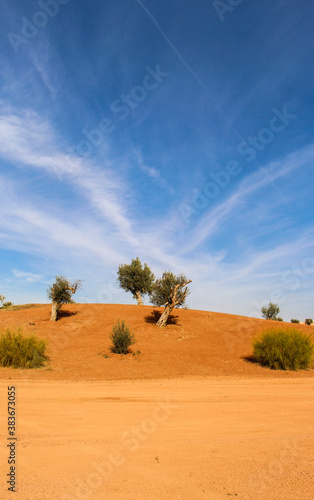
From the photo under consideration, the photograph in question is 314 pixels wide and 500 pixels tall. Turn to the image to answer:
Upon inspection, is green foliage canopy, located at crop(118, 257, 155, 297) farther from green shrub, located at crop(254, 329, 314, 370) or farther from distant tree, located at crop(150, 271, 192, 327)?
green shrub, located at crop(254, 329, 314, 370)

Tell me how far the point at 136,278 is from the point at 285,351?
26.7 metres

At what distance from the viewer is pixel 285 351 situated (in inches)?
638

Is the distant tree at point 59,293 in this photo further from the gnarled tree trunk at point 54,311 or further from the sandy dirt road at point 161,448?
the sandy dirt road at point 161,448

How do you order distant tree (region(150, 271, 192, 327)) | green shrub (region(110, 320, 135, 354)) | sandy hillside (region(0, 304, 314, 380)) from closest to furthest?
sandy hillside (region(0, 304, 314, 380))
green shrub (region(110, 320, 135, 354))
distant tree (region(150, 271, 192, 327))

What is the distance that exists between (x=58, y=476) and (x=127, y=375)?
10.2 meters

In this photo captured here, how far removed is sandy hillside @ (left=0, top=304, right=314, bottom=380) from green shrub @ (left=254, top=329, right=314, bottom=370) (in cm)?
71

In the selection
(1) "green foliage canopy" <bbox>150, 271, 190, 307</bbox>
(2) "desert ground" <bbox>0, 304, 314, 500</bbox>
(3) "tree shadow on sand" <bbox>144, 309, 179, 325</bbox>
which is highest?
(1) "green foliage canopy" <bbox>150, 271, 190, 307</bbox>

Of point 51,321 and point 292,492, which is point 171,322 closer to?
point 51,321

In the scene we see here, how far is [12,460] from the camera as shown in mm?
3750

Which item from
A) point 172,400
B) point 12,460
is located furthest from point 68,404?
point 12,460

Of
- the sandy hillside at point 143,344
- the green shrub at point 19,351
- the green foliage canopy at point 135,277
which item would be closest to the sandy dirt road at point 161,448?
the sandy hillside at point 143,344

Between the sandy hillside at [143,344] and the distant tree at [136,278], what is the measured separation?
7776 millimetres

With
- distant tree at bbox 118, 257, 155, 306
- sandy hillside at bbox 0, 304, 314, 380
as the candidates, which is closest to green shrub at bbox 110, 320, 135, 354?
sandy hillside at bbox 0, 304, 314, 380

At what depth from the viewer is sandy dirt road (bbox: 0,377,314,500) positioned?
10.3 feet
